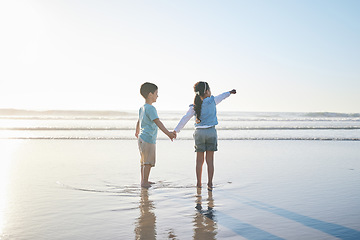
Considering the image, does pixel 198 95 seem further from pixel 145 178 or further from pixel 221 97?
pixel 145 178

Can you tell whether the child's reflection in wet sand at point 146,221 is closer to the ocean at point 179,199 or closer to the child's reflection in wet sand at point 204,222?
A: the ocean at point 179,199

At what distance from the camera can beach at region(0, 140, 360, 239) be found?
3.97 meters

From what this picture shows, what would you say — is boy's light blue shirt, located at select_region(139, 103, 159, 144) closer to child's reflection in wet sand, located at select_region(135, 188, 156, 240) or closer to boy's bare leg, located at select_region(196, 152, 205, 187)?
boy's bare leg, located at select_region(196, 152, 205, 187)

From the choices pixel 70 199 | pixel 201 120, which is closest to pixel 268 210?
pixel 201 120

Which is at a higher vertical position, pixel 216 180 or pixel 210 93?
pixel 210 93

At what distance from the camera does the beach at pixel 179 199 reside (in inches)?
156

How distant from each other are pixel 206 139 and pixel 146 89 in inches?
56.4

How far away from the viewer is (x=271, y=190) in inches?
239

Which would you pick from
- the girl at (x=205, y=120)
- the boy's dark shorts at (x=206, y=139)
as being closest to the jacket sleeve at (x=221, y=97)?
the girl at (x=205, y=120)

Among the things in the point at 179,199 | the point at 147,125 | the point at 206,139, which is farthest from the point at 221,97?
the point at 179,199

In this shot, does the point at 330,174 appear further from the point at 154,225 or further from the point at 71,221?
the point at 71,221

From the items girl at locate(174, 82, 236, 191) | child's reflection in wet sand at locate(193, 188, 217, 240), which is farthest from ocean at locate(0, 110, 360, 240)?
girl at locate(174, 82, 236, 191)

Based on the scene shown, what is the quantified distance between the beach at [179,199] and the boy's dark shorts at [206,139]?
2.30 ft

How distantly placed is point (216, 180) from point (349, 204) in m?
2.62
